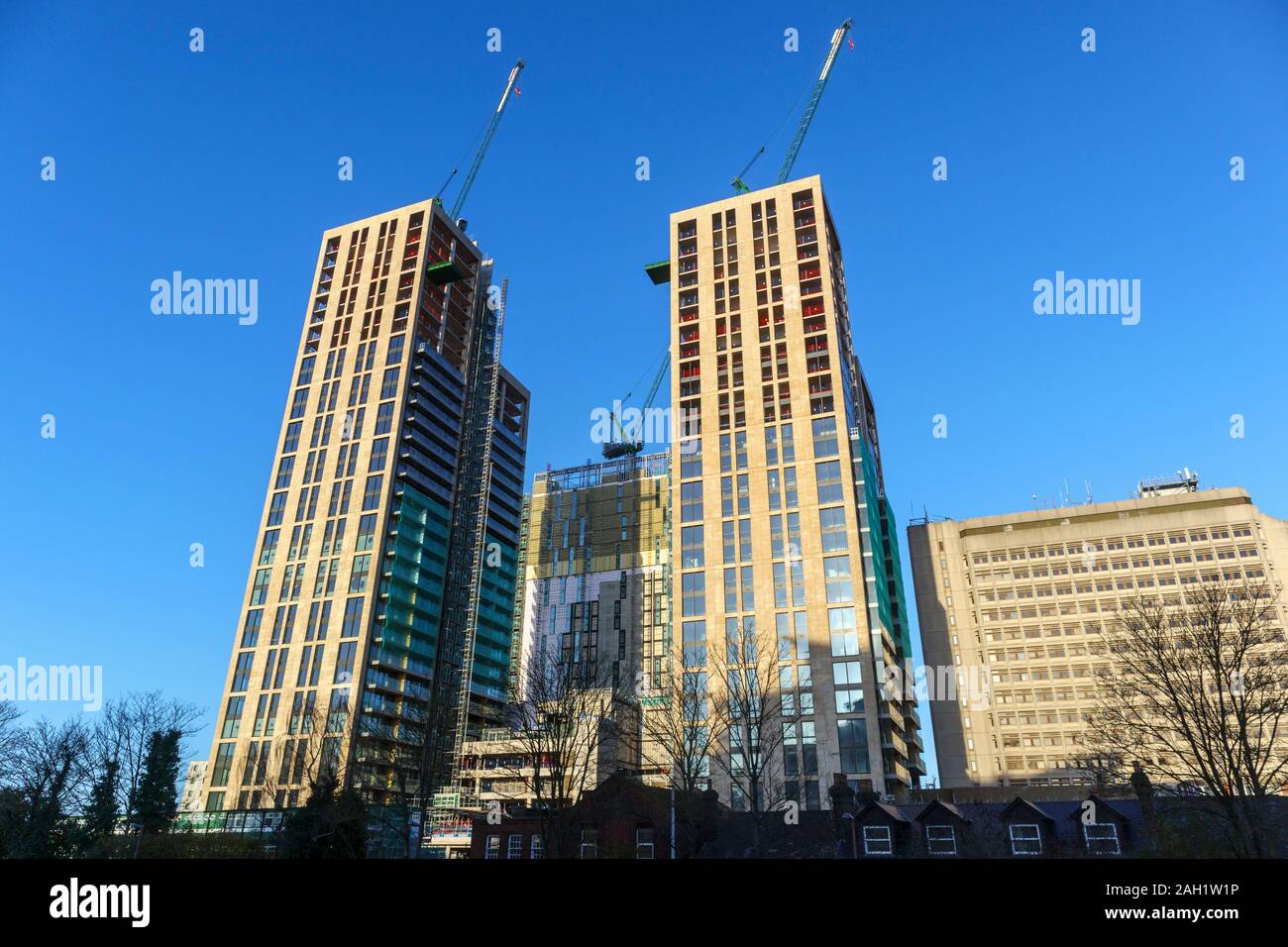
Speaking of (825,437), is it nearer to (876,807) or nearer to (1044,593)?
(876,807)

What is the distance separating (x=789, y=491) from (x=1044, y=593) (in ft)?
222

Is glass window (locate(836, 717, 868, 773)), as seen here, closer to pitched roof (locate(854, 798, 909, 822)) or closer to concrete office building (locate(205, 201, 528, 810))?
pitched roof (locate(854, 798, 909, 822))

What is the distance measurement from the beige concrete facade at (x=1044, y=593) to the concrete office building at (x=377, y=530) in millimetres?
82518

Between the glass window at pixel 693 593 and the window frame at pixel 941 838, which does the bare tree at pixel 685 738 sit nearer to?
the glass window at pixel 693 593

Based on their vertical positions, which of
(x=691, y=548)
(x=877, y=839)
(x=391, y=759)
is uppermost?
(x=691, y=548)

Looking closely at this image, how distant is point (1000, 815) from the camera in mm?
51625

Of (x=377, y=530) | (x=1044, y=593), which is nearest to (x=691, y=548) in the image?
(x=377, y=530)

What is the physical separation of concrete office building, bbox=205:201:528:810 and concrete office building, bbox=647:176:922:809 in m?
40.5

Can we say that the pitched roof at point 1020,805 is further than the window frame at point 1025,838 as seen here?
Yes

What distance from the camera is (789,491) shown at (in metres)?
105

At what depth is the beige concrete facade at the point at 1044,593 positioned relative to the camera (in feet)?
429

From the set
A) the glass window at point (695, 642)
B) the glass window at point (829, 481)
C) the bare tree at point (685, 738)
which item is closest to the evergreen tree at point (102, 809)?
the bare tree at point (685, 738)
